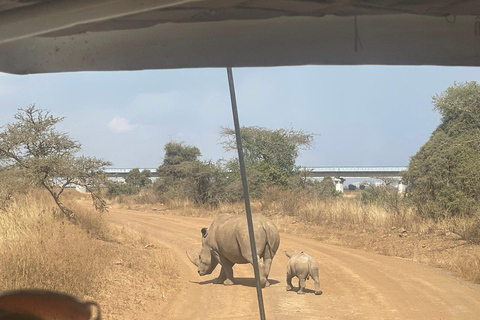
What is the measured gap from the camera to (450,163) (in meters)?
16.4

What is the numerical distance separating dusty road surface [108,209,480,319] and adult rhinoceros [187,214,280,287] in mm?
304

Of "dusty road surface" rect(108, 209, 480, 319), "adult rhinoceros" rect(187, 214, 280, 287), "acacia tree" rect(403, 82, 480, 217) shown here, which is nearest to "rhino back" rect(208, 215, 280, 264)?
"adult rhinoceros" rect(187, 214, 280, 287)

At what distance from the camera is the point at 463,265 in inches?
407

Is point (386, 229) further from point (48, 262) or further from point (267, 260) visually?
point (48, 262)

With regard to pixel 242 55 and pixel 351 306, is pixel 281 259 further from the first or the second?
pixel 242 55

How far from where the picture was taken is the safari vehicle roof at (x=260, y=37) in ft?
7.35

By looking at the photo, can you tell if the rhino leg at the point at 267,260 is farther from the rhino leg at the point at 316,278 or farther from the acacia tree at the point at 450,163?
the acacia tree at the point at 450,163

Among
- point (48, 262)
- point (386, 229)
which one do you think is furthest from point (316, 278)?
point (386, 229)

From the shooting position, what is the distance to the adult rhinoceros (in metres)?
9.16

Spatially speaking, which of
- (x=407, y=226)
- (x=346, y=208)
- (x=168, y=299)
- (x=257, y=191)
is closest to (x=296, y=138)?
(x=257, y=191)

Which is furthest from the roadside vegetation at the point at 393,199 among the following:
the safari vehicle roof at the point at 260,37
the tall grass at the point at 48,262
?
the safari vehicle roof at the point at 260,37

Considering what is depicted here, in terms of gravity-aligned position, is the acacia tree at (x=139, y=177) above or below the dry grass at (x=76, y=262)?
above

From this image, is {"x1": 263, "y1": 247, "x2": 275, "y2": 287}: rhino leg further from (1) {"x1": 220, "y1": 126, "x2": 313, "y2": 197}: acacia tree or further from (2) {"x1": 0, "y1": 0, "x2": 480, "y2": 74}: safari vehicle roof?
(1) {"x1": 220, "y1": 126, "x2": 313, "y2": 197}: acacia tree

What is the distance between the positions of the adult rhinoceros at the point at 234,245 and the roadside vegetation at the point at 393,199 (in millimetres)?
3594
